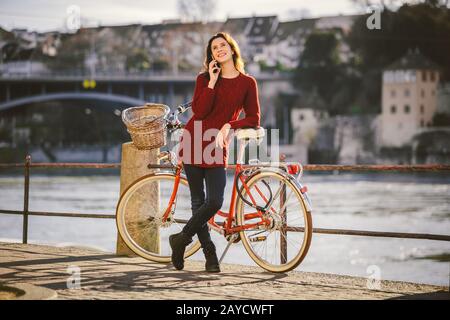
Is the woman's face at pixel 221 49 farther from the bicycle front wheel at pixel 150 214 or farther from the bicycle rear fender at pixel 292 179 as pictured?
the bicycle front wheel at pixel 150 214

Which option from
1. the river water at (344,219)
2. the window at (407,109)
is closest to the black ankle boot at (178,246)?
the river water at (344,219)

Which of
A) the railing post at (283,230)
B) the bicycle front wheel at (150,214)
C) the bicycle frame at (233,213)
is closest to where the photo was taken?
the bicycle frame at (233,213)

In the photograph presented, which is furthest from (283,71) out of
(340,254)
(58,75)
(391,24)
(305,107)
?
(340,254)

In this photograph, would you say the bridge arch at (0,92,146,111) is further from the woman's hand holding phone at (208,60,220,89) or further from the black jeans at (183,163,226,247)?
the woman's hand holding phone at (208,60,220,89)

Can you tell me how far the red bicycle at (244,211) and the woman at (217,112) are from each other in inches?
4.0

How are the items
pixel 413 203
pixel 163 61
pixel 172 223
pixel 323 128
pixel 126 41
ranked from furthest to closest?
1. pixel 126 41
2. pixel 163 61
3. pixel 323 128
4. pixel 413 203
5. pixel 172 223

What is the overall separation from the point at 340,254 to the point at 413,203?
10652 mm

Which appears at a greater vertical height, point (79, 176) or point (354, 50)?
point (354, 50)

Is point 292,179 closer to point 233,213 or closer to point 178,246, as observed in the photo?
point 233,213

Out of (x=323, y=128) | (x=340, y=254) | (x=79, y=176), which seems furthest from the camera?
(x=323, y=128)

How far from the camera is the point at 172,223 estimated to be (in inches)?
181

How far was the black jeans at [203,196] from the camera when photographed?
4.13m

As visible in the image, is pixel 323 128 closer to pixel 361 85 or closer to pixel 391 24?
pixel 361 85

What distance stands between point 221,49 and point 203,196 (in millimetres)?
856
